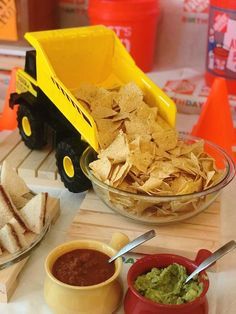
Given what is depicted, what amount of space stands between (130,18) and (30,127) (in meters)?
0.50

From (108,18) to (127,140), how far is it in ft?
2.05

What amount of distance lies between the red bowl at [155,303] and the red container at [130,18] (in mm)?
819

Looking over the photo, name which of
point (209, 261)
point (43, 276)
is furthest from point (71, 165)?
point (209, 261)

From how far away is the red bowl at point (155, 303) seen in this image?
50 cm

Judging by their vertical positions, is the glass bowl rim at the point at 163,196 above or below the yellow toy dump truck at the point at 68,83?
below

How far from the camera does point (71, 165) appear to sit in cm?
81

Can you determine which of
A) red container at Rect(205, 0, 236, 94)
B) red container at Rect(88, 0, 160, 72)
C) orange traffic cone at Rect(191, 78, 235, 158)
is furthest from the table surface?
red container at Rect(88, 0, 160, 72)

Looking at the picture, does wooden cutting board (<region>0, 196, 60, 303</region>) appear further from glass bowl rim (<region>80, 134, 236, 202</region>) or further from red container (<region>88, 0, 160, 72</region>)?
red container (<region>88, 0, 160, 72</region>)

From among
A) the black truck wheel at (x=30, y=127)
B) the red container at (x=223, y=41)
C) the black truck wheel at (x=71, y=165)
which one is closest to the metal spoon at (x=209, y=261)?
the black truck wheel at (x=71, y=165)

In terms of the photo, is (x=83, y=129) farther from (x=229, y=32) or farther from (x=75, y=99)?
(x=229, y=32)

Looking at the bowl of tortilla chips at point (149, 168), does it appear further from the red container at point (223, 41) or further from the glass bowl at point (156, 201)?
the red container at point (223, 41)

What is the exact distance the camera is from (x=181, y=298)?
20.5 inches

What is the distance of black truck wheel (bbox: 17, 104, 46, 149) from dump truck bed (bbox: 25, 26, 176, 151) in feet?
0.19

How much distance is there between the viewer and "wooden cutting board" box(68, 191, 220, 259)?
26.5 inches
